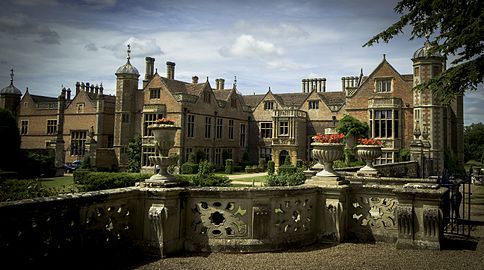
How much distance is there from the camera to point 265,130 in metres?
43.4

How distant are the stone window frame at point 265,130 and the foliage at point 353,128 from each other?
41.2 feet

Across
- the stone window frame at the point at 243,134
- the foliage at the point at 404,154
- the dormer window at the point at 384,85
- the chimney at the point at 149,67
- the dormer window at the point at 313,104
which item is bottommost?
the foliage at the point at 404,154

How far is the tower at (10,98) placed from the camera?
1753 inches

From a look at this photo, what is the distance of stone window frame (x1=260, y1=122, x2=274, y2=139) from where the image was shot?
43.2 m

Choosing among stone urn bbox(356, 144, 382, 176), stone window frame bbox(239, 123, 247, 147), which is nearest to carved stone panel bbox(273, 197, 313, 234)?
stone urn bbox(356, 144, 382, 176)

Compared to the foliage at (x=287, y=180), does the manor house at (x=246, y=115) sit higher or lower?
higher

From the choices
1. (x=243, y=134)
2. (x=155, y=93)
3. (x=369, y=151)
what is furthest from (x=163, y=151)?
(x=243, y=134)

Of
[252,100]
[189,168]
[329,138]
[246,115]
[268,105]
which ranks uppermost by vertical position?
[252,100]

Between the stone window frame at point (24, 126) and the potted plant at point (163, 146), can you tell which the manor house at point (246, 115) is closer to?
the stone window frame at point (24, 126)

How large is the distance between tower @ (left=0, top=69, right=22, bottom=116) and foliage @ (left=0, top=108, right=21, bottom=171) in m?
16.4

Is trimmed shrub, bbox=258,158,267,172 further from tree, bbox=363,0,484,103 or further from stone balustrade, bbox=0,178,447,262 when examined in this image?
stone balustrade, bbox=0,178,447,262

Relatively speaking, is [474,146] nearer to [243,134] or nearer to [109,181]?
[243,134]

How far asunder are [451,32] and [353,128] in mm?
19539

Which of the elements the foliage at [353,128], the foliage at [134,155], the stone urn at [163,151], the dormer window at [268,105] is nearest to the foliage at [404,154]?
the foliage at [353,128]
